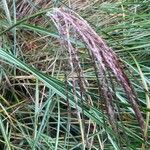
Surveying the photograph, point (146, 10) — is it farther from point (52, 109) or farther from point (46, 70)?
point (52, 109)

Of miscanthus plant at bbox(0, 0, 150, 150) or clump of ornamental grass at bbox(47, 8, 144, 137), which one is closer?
clump of ornamental grass at bbox(47, 8, 144, 137)

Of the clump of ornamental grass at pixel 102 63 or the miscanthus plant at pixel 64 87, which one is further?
the miscanthus plant at pixel 64 87

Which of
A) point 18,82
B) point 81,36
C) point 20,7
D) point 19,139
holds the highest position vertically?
point 20,7

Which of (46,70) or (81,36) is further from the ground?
(81,36)

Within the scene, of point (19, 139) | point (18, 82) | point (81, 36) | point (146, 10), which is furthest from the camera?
point (146, 10)

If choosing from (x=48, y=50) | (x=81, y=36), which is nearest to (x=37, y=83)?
(x=48, y=50)

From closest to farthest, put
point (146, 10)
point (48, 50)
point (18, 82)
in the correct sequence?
point (18, 82), point (48, 50), point (146, 10)

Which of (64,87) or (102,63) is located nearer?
(102,63)

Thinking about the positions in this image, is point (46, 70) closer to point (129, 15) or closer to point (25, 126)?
point (25, 126)

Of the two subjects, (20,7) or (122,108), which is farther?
(20,7)

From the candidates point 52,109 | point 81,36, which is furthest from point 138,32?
point 81,36
